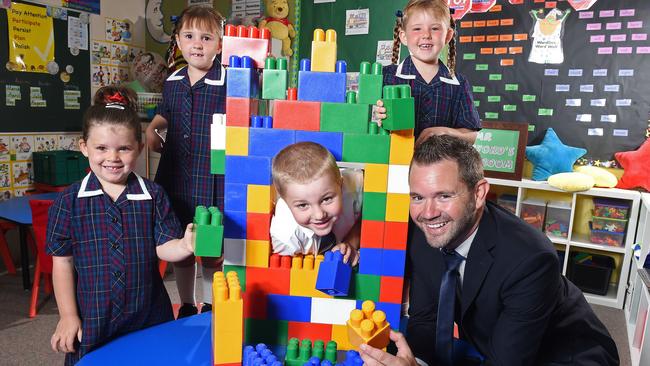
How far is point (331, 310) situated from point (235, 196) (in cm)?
41

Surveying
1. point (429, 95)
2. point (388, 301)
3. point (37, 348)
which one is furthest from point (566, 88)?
point (37, 348)

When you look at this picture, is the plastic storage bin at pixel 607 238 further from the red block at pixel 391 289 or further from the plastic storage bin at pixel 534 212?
the red block at pixel 391 289

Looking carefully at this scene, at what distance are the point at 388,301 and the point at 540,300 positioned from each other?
429 mm

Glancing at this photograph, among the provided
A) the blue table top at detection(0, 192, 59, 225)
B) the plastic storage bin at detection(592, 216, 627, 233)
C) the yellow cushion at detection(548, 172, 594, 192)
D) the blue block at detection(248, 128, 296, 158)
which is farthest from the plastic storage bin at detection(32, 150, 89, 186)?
the plastic storage bin at detection(592, 216, 627, 233)

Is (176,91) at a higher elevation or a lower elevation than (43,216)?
higher

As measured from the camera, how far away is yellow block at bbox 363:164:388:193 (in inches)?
50.6

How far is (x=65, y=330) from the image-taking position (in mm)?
1471

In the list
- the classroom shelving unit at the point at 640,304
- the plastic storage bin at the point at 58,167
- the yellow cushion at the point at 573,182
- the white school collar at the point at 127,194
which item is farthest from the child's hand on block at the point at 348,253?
the plastic storage bin at the point at 58,167

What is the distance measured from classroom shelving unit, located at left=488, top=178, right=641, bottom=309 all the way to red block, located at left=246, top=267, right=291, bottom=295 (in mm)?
2825

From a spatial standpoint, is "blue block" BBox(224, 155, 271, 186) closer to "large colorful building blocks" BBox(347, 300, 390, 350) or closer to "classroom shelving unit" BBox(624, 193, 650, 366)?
"large colorful building blocks" BBox(347, 300, 390, 350)

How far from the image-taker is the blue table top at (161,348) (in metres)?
1.27

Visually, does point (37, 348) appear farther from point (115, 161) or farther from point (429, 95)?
point (429, 95)

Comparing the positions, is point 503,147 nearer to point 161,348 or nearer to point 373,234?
point 373,234

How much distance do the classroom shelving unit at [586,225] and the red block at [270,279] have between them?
111 inches
